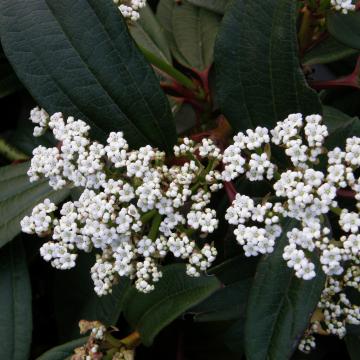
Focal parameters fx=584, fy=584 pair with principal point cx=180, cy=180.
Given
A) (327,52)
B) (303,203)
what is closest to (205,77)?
(327,52)

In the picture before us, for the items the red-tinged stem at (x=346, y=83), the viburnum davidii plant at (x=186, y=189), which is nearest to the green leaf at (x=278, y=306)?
the viburnum davidii plant at (x=186, y=189)

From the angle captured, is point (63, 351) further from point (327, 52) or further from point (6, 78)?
point (327, 52)

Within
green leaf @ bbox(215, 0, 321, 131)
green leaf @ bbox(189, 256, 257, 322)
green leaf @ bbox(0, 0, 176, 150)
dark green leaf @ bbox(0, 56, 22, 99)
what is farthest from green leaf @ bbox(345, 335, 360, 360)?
dark green leaf @ bbox(0, 56, 22, 99)

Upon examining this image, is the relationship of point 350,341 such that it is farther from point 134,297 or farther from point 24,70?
point 24,70

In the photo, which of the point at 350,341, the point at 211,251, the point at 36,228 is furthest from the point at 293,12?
the point at 350,341

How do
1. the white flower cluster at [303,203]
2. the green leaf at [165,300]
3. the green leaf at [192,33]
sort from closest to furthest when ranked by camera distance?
the white flower cluster at [303,203] → the green leaf at [165,300] → the green leaf at [192,33]

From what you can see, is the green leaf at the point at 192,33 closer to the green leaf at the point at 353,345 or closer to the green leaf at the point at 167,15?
the green leaf at the point at 167,15
